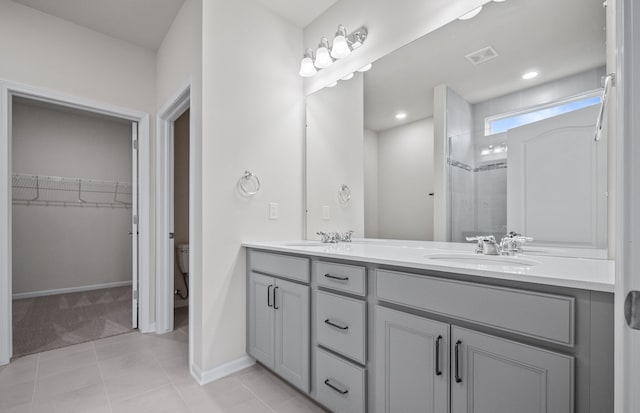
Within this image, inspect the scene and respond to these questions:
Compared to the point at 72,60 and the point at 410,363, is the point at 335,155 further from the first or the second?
the point at 72,60

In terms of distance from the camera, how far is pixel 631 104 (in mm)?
556

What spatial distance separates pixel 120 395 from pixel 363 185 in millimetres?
1988

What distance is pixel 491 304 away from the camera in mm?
971

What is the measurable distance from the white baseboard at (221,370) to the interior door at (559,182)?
6.14 feet

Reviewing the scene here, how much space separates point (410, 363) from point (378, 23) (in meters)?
2.01

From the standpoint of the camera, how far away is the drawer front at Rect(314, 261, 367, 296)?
139 centimetres

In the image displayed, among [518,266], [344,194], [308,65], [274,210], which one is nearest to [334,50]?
[308,65]

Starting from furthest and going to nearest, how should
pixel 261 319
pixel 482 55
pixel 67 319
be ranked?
pixel 67 319 < pixel 261 319 < pixel 482 55

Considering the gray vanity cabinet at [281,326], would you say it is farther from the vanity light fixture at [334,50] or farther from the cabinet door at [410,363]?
the vanity light fixture at [334,50]

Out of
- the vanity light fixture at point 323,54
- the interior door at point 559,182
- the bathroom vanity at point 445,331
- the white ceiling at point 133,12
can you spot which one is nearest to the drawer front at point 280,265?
the bathroom vanity at point 445,331

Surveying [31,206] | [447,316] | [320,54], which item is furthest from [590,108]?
[31,206]

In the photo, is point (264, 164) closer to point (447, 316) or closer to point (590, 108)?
point (447, 316)

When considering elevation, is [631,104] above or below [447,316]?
above

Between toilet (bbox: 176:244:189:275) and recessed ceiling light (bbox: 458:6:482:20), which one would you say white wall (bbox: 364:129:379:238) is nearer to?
recessed ceiling light (bbox: 458:6:482:20)
